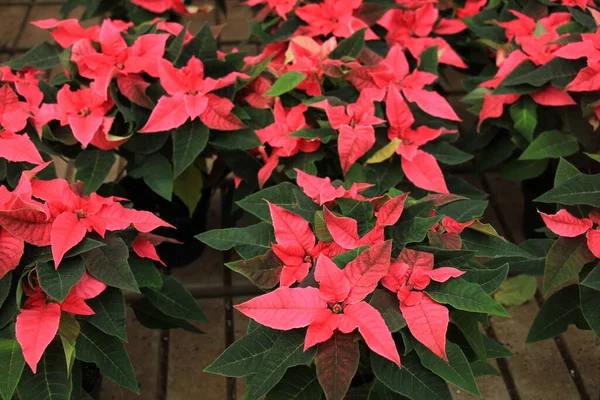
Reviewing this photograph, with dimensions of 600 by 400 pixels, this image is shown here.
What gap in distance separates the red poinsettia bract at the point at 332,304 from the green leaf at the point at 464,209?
271mm

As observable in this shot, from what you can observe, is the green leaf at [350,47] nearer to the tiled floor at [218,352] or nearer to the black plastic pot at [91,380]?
the tiled floor at [218,352]

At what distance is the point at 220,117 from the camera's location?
4.80 feet

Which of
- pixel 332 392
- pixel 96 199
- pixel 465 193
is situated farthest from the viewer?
pixel 465 193

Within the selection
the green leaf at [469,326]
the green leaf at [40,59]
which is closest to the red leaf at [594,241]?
the green leaf at [469,326]

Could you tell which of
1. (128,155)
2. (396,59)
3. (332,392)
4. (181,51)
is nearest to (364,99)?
(396,59)

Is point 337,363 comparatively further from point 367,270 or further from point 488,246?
point 488,246

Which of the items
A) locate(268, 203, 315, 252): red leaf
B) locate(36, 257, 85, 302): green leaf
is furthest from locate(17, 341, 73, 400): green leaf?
locate(268, 203, 315, 252): red leaf

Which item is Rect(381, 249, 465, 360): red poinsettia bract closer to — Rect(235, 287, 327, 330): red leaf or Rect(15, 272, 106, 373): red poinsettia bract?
Rect(235, 287, 327, 330): red leaf

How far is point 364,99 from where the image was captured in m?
1.45

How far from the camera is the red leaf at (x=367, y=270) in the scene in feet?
3.30

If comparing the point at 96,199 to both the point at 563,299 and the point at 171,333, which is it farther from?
the point at 563,299

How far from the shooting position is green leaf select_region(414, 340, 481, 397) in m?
0.99

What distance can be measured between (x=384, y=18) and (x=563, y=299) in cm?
77

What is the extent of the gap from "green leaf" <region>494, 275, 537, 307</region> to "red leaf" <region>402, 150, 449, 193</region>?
55 centimetres
